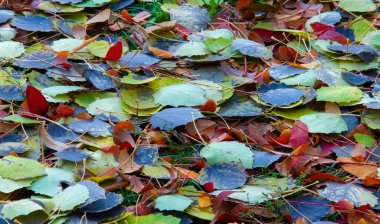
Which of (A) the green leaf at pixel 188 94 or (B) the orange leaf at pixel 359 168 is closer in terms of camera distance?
(B) the orange leaf at pixel 359 168

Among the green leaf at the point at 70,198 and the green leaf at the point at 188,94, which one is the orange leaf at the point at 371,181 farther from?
the green leaf at the point at 70,198

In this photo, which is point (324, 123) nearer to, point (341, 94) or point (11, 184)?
point (341, 94)

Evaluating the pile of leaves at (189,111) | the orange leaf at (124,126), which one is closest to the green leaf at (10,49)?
the pile of leaves at (189,111)

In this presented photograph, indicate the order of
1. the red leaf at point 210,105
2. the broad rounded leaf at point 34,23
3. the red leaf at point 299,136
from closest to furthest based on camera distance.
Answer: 1. the red leaf at point 299,136
2. the red leaf at point 210,105
3. the broad rounded leaf at point 34,23

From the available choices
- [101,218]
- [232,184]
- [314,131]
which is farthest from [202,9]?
[101,218]

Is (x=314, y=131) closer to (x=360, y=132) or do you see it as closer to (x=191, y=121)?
(x=360, y=132)

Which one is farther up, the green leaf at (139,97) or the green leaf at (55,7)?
the green leaf at (55,7)

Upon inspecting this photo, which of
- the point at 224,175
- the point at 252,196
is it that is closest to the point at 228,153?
the point at 224,175
